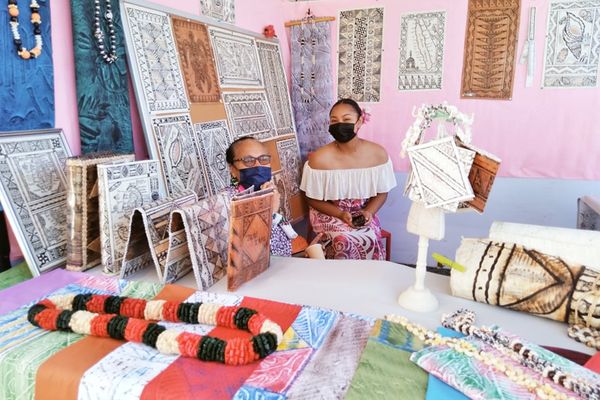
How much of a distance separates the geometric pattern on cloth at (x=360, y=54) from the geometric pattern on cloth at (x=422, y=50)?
0.20 meters

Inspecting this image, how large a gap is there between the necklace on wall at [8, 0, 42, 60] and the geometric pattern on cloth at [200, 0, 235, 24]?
110 centimetres

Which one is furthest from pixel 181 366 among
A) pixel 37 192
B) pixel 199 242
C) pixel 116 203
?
pixel 37 192

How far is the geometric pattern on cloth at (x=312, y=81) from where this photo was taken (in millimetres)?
3613

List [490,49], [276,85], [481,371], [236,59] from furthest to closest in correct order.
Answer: [276,85], [490,49], [236,59], [481,371]

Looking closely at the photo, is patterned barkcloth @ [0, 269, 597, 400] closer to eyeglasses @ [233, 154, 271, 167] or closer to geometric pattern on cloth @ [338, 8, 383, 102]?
eyeglasses @ [233, 154, 271, 167]

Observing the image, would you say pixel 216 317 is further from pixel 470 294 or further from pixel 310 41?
pixel 310 41

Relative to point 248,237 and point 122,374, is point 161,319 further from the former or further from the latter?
point 248,237

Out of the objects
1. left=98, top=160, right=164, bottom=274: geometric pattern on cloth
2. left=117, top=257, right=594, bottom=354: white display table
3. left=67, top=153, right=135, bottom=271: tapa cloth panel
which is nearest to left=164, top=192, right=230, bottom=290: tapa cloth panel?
left=117, top=257, right=594, bottom=354: white display table

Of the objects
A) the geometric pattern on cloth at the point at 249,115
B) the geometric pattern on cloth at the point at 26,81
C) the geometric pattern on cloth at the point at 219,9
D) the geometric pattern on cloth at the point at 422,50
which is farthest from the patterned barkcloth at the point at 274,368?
the geometric pattern on cloth at the point at 422,50

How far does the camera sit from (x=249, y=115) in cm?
295

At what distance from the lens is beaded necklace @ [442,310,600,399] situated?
3.08ft

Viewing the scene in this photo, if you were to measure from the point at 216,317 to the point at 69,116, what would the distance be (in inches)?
48.0

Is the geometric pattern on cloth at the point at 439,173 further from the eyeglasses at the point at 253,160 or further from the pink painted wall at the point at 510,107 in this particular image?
the pink painted wall at the point at 510,107

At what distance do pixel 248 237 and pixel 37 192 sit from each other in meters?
0.79
